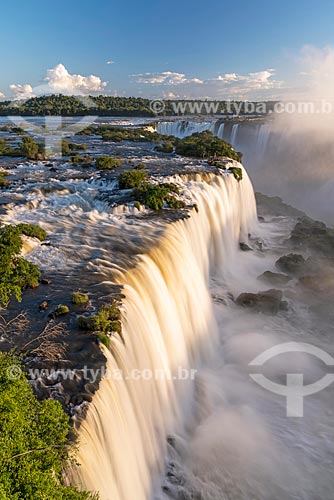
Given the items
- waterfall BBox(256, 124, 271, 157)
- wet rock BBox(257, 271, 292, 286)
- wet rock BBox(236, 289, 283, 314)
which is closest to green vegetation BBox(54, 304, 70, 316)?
wet rock BBox(236, 289, 283, 314)

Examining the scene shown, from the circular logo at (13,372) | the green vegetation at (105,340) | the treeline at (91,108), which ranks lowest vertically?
the green vegetation at (105,340)

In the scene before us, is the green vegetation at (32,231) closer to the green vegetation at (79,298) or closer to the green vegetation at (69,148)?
the green vegetation at (79,298)

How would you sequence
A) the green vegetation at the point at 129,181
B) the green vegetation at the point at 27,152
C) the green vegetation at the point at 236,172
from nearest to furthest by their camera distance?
the green vegetation at the point at 129,181 → the green vegetation at the point at 236,172 → the green vegetation at the point at 27,152

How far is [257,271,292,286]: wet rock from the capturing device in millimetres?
22953

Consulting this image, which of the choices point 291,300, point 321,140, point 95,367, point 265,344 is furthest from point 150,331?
point 321,140

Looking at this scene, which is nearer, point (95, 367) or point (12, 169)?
point (95, 367)

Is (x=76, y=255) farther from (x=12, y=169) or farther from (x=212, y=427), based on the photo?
(x=12, y=169)

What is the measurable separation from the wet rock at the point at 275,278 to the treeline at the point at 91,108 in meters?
96.1

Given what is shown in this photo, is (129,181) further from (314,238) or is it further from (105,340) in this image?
(105,340)

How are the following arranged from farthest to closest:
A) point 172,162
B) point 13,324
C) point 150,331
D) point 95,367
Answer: point 172,162 < point 150,331 < point 13,324 < point 95,367

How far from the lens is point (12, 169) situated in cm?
2836

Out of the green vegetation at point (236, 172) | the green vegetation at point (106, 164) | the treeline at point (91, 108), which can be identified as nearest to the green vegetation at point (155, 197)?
the green vegetation at point (106, 164)

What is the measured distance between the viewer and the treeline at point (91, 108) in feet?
370

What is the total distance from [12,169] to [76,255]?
1725 centimetres
